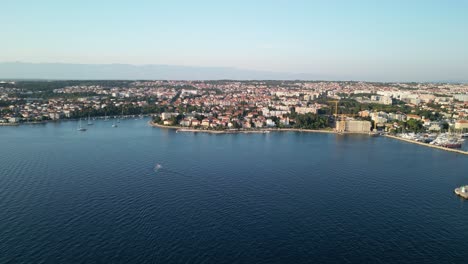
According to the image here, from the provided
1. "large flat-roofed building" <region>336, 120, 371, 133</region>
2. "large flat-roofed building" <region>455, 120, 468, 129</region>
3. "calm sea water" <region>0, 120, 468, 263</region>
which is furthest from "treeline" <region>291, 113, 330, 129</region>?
"calm sea water" <region>0, 120, 468, 263</region>

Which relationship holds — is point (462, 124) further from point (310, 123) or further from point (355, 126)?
point (310, 123)

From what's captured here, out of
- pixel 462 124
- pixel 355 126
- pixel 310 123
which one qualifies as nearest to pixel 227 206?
pixel 355 126

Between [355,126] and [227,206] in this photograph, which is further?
[355,126]

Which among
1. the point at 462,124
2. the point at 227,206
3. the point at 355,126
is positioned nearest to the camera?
the point at 227,206

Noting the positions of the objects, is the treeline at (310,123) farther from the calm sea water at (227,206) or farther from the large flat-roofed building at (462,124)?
the calm sea water at (227,206)

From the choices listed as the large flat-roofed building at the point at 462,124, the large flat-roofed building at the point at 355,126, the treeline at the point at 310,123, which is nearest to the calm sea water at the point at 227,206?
the large flat-roofed building at the point at 355,126

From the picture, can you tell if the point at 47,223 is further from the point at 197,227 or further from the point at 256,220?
the point at 256,220
